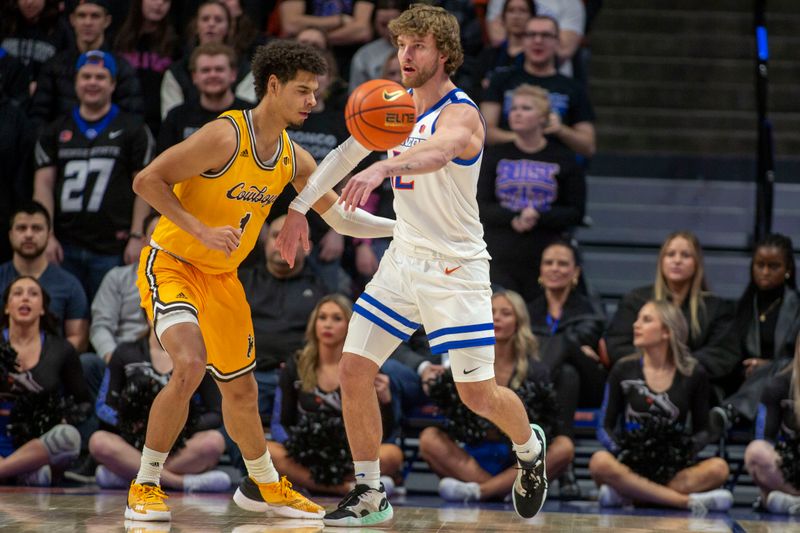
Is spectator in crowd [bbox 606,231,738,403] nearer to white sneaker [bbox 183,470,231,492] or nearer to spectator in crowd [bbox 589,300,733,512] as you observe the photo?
spectator in crowd [bbox 589,300,733,512]

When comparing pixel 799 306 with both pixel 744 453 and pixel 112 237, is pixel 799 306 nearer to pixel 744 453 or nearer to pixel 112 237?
pixel 744 453

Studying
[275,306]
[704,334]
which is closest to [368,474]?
[275,306]

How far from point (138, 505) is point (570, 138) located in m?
4.81

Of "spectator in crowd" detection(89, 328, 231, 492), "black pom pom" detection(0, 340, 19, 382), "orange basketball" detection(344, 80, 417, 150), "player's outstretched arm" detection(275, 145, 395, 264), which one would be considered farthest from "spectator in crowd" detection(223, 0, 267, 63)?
"orange basketball" detection(344, 80, 417, 150)

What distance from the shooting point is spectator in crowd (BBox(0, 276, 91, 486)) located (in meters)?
7.88

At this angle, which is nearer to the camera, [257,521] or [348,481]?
[257,521]

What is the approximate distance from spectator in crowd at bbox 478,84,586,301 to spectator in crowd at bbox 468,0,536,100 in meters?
0.82

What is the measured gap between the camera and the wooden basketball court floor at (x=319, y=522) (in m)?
5.75

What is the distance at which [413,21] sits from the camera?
570cm

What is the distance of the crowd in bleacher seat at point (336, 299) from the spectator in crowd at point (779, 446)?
13 mm

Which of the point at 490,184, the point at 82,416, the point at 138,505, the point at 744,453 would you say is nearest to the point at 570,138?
the point at 490,184

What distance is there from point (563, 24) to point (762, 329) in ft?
10.8

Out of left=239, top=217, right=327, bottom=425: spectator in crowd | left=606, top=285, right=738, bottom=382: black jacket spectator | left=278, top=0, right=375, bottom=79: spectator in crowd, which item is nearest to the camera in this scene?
left=606, top=285, right=738, bottom=382: black jacket spectator

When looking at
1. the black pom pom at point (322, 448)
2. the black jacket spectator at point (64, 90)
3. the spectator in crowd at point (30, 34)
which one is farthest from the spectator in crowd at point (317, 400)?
the spectator in crowd at point (30, 34)
